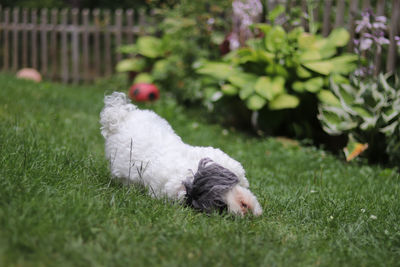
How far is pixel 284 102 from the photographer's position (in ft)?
17.2

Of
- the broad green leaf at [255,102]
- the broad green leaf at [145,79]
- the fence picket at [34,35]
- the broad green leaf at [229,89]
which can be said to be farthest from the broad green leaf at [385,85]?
the fence picket at [34,35]

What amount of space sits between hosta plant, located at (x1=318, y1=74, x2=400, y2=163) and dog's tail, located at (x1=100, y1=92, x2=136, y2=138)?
2556 millimetres

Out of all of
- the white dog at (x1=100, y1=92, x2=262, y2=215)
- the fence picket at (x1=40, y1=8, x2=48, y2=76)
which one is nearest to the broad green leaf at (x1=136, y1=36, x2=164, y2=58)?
the fence picket at (x1=40, y1=8, x2=48, y2=76)

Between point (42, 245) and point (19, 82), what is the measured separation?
6093 millimetres

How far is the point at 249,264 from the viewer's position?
1996 millimetres

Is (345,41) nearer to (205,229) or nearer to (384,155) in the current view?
(384,155)

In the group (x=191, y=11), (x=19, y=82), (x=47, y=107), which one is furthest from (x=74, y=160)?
(x=191, y=11)

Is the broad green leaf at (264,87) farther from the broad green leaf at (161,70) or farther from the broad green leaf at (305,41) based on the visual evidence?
the broad green leaf at (161,70)

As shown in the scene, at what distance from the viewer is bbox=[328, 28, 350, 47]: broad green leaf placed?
5.35 m

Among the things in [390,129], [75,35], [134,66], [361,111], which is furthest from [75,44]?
[390,129]

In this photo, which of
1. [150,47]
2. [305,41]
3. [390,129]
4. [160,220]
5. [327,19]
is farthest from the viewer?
[150,47]

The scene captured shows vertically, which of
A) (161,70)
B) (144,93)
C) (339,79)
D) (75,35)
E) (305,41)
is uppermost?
(305,41)

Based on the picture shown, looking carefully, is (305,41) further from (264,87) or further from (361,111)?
(361,111)

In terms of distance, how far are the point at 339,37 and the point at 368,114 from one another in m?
1.29
